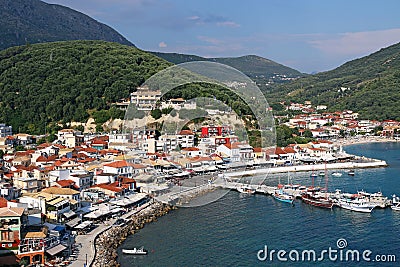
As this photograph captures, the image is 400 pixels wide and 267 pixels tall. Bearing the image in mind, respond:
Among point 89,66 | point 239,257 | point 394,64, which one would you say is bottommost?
point 239,257

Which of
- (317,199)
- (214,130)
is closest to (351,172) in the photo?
(214,130)

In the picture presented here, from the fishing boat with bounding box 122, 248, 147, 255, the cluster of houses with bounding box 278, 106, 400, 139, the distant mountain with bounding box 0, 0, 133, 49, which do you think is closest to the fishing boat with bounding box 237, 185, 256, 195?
the fishing boat with bounding box 122, 248, 147, 255

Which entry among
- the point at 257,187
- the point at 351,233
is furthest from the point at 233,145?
the point at 351,233

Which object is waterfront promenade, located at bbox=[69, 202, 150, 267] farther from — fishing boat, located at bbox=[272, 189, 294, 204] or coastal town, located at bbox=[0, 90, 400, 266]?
fishing boat, located at bbox=[272, 189, 294, 204]

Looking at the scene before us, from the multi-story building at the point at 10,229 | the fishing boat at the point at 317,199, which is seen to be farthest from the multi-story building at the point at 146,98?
the multi-story building at the point at 10,229

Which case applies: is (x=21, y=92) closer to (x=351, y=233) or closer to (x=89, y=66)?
(x=89, y=66)

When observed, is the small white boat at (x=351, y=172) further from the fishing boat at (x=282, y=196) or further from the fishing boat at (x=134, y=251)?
the fishing boat at (x=134, y=251)
